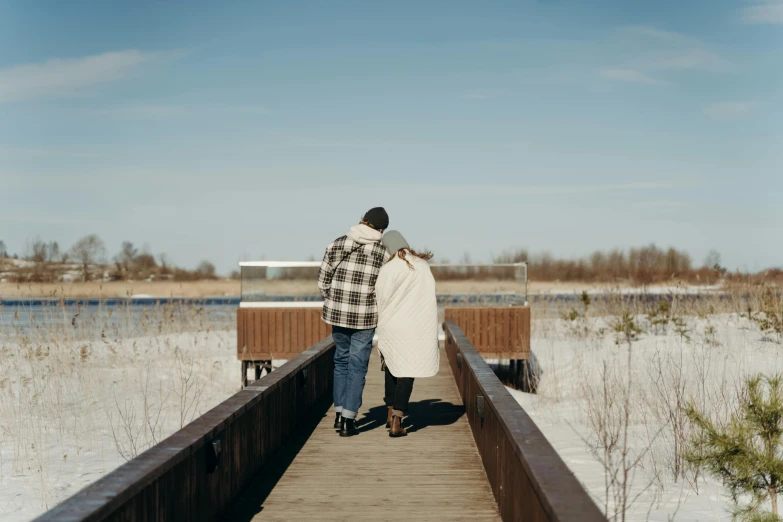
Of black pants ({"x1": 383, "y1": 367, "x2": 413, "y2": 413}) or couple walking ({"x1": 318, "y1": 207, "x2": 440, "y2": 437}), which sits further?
black pants ({"x1": 383, "y1": 367, "x2": 413, "y2": 413})

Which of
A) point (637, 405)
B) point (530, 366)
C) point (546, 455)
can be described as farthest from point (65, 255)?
point (546, 455)

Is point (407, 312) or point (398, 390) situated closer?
point (407, 312)

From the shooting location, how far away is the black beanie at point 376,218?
6.85 m

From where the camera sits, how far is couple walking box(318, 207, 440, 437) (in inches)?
266

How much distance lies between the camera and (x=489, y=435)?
5715mm

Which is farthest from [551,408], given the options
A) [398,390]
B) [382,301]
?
[382,301]

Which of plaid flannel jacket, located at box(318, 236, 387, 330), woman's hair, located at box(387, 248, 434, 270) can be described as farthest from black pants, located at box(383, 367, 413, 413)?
woman's hair, located at box(387, 248, 434, 270)

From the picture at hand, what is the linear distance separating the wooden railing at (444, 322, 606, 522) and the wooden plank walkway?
218 millimetres

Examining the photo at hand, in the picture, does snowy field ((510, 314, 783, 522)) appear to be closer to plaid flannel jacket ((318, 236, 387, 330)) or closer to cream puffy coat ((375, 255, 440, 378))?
cream puffy coat ((375, 255, 440, 378))

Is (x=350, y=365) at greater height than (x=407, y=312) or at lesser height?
lesser

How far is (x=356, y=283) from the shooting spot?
6.86m

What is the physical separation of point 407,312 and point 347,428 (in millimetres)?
1291

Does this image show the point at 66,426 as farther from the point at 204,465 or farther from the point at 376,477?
the point at 204,465

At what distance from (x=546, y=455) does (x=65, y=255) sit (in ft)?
293
